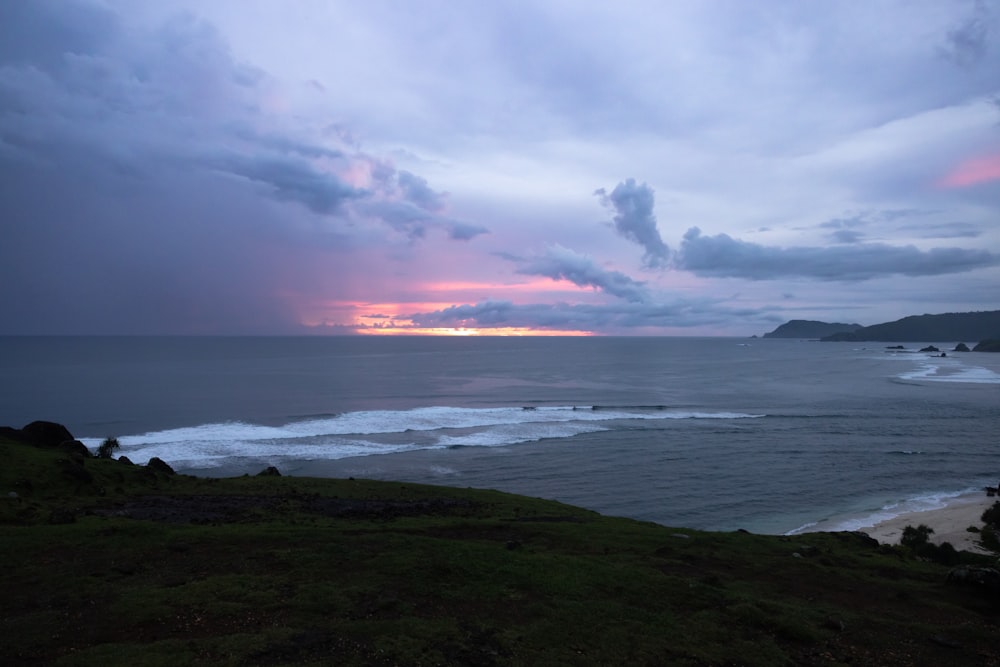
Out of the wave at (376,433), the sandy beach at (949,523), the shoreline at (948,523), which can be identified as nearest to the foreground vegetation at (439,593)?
the shoreline at (948,523)

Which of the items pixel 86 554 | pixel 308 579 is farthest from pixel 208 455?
pixel 308 579

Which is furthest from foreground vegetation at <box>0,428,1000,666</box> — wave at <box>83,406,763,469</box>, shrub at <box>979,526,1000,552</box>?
wave at <box>83,406,763,469</box>

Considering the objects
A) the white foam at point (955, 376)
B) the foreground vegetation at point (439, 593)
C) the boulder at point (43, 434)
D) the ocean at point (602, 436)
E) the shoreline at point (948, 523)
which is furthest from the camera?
the white foam at point (955, 376)

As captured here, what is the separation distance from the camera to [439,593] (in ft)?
38.6

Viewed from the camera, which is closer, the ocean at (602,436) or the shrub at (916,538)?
the shrub at (916,538)

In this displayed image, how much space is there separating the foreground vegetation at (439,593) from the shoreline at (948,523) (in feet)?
13.5

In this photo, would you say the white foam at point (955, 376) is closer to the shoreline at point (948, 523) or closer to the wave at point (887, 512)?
the wave at point (887, 512)

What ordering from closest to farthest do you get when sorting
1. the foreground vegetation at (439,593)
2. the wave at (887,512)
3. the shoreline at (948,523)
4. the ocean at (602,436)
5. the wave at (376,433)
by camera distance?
the foreground vegetation at (439,593) < the shoreline at (948,523) < the wave at (887,512) < the ocean at (602,436) < the wave at (376,433)

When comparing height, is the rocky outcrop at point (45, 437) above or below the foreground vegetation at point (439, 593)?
above

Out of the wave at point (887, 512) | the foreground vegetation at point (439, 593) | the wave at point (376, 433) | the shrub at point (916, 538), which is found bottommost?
the wave at point (887, 512)

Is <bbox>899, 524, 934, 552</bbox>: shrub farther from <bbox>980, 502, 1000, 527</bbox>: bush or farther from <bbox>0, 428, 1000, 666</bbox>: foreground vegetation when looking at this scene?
<bbox>980, 502, 1000, 527</bbox>: bush

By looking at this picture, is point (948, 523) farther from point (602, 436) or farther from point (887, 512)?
point (602, 436)

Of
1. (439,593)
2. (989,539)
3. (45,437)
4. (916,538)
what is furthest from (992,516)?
(45,437)

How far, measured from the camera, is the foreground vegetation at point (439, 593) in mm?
9445
